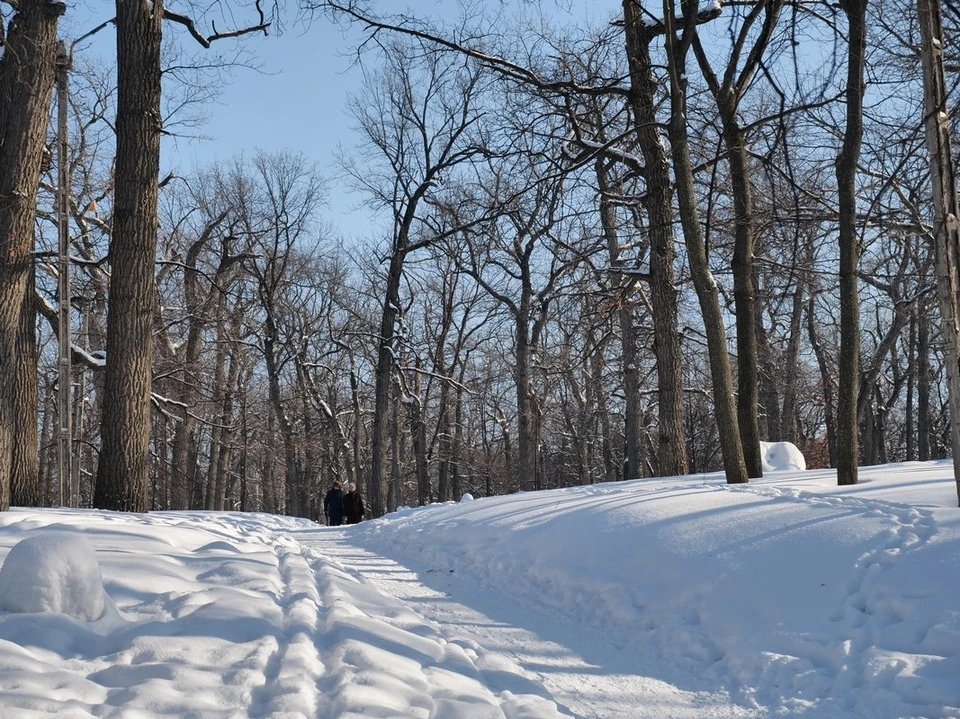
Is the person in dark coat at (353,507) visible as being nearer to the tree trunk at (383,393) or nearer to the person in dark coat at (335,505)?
the person in dark coat at (335,505)

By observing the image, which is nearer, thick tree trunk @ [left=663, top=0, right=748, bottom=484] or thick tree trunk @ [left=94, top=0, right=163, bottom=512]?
thick tree trunk @ [left=663, top=0, right=748, bottom=484]

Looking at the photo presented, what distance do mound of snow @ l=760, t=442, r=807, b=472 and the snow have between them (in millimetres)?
4334

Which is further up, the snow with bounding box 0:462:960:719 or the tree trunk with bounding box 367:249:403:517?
the tree trunk with bounding box 367:249:403:517

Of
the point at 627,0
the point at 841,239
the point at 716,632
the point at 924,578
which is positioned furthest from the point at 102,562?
the point at 627,0

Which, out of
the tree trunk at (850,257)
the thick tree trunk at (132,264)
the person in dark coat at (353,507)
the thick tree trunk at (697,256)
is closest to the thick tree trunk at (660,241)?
the thick tree trunk at (697,256)

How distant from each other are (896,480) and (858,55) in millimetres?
4553

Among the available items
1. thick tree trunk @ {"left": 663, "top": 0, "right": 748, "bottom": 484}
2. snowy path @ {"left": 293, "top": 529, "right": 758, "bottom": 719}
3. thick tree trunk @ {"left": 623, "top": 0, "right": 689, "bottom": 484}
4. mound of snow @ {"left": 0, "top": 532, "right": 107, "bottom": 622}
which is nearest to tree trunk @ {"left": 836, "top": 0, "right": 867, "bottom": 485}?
thick tree trunk @ {"left": 663, "top": 0, "right": 748, "bottom": 484}

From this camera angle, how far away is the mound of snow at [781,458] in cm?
1284

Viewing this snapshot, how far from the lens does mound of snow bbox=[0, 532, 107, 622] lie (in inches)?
184

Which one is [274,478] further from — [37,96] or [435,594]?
[435,594]

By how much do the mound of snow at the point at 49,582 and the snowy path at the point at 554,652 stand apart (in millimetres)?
2205

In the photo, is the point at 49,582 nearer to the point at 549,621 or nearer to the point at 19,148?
the point at 549,621

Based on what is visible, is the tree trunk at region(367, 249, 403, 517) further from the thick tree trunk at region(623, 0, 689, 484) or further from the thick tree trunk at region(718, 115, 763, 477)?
the thick tree trunk at region(718, 115, 763, 477)

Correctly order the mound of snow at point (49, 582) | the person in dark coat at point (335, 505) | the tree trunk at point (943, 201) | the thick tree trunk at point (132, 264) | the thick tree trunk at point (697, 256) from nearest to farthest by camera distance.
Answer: the mound of snow at point (49, 582), the tree trunk at point (943, 201), the thick tree trunk at point (697, 256), the thick tree trunk at point (132, 264), the person in dark coat at point (335, 505)
